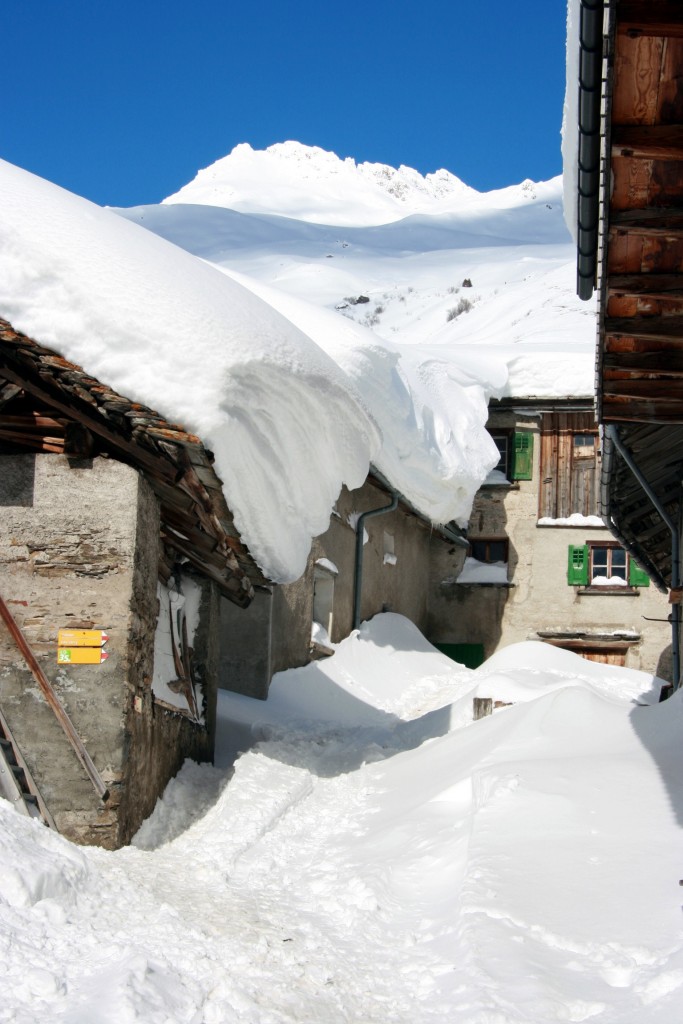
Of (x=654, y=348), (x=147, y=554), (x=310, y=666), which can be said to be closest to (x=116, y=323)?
(x=147, y=554)

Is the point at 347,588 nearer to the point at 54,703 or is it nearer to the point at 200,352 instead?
the point at 200,352

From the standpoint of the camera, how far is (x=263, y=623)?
42.7 ft

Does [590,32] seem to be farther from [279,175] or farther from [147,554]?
[279,175]

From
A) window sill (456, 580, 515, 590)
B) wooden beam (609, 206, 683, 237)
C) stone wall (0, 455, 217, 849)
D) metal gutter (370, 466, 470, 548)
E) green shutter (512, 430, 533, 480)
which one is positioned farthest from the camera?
green shutter (512, 430, 533, 480)

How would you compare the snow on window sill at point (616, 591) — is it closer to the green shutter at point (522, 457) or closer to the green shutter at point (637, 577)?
the green shutter at point (637, 577)

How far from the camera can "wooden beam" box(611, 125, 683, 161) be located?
442cm

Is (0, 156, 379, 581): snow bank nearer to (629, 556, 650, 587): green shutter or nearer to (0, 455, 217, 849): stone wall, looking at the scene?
(0, 455, 217, 849): stone wall

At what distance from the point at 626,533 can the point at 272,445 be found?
22.1 ft

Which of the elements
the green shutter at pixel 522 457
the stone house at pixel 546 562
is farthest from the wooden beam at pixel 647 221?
the green shutter at pixel 522 457

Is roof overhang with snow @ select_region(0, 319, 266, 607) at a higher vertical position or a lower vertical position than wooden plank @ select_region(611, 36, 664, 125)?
lower

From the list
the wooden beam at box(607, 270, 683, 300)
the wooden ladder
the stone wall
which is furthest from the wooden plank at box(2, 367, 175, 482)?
the wooden beam at box(607, 270, 683, 300)

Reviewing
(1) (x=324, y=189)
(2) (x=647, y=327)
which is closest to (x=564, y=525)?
(2) (x=647, y=327)

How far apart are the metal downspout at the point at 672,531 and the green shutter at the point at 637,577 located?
8.51 meters

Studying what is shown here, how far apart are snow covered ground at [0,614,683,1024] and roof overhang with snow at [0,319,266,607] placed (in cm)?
229
